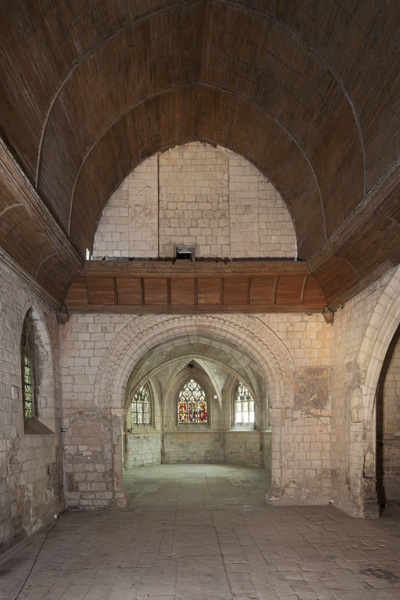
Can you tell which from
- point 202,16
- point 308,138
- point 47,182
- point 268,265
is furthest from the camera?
point 268,265

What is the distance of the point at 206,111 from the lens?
10.0m

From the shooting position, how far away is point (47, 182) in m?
7.17

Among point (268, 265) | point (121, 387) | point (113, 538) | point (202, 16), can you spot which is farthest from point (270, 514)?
point (202, 16)

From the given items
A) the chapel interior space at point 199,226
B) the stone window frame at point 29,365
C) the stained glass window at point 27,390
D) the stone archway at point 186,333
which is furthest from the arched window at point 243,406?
the stained glass window at point 27,390

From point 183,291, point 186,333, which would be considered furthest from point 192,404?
point 183,291

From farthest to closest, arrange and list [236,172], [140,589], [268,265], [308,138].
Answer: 1. [236,172]
2. [268,265]
3. [308,138]
4. [140,589]

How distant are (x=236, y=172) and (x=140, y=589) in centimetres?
831

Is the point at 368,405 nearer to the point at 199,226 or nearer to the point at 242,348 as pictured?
the point at 242,348

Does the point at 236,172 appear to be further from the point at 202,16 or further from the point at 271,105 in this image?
the point at 202,16

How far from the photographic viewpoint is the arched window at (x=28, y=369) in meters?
8.66

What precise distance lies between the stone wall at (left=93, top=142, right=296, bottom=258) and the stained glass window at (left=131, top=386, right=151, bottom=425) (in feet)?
30.3

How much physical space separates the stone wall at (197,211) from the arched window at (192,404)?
1045 centimetres

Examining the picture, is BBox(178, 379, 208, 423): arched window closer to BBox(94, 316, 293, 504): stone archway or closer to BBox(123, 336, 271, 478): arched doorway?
BBox(123, 336, 271, 478): arched doorway

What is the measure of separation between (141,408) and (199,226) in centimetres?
1020
